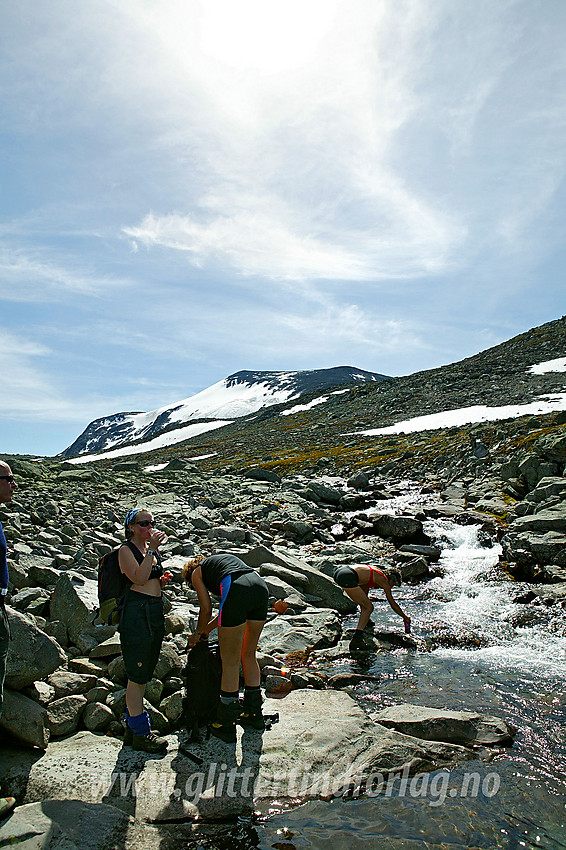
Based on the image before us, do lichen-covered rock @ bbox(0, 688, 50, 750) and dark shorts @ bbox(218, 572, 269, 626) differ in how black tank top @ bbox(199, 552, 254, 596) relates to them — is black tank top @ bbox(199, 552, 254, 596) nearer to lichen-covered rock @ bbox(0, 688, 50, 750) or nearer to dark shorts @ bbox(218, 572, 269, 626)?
dark shorts @ bbox(218, 572, 269, 626)

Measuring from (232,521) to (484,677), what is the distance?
14858 mm

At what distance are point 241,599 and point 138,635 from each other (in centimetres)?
131

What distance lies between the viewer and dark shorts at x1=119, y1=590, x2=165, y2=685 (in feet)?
18.2

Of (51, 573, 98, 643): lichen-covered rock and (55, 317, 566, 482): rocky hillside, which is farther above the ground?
(55, 317, 566, 482): rocky hillside

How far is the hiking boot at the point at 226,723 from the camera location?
232 inches

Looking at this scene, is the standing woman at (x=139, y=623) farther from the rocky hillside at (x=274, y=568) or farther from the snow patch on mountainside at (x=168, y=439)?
the snow patch on mountainside at (x=168, y=439)

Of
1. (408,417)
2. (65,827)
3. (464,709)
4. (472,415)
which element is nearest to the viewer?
(65,827)

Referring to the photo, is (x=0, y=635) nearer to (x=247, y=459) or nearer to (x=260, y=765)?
(x=260, y=765)

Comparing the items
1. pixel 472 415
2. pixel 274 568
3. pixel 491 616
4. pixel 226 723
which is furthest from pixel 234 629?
pixel 472 415

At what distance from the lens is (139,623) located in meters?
5.60

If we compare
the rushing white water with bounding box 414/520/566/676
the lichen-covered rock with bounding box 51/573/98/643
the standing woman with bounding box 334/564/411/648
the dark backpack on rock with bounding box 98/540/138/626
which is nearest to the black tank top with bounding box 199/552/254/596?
the dark backpack on rock with bounding box 98/540/138/626

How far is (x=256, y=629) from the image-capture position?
6.47 meters

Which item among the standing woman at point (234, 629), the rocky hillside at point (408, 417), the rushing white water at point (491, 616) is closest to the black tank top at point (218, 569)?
the standing woman at point (234, 629)

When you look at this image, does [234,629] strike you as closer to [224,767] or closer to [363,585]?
[224,767]
